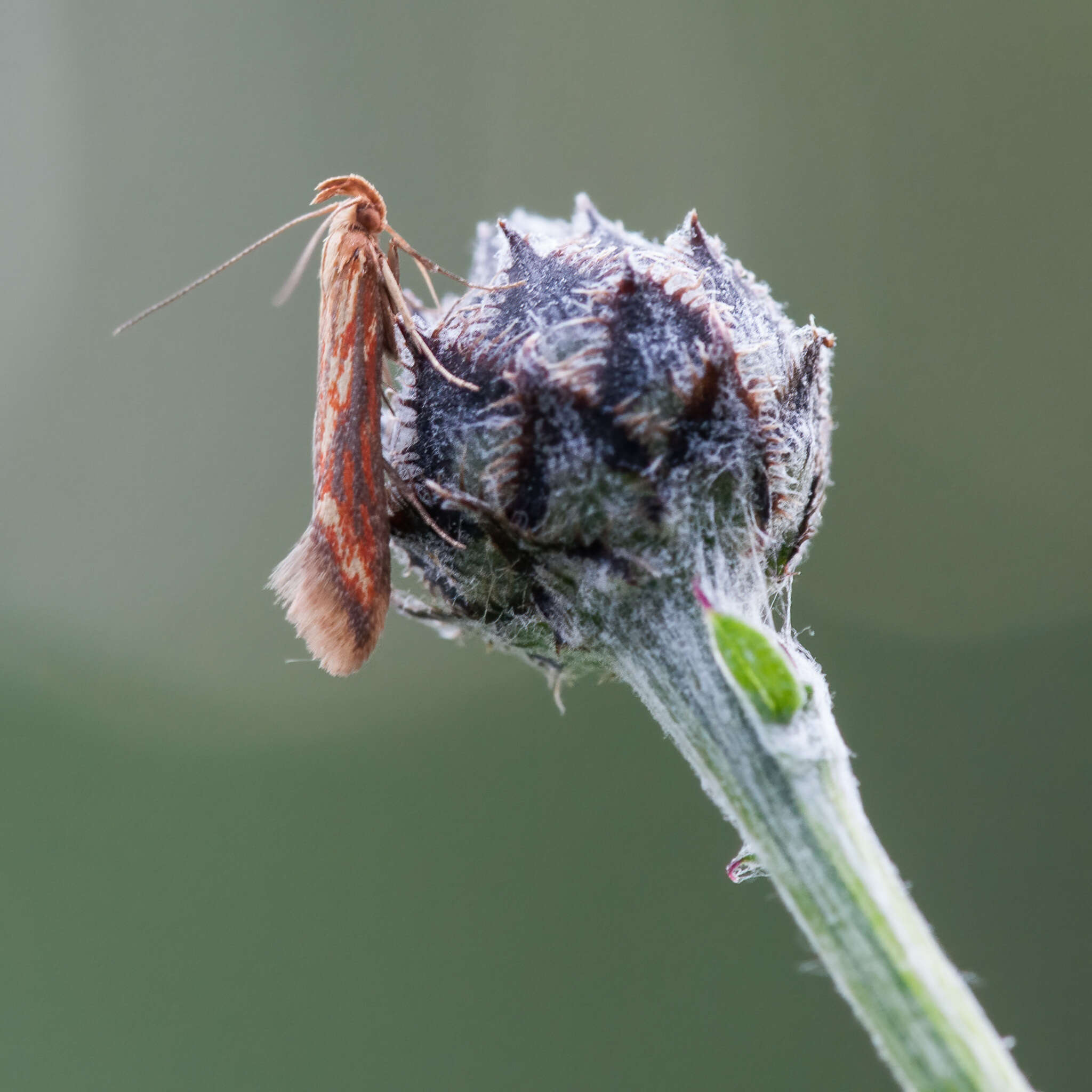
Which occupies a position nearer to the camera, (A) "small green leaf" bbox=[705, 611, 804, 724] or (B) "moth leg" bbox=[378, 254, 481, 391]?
(A) "small green leaf" bbox=[705, 611, 804, 724]

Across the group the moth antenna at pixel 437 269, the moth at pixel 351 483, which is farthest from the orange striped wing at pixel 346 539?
the moth antenna at pixel 437 269

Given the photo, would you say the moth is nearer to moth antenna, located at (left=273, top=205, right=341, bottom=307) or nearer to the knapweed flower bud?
the knapweed flower bud

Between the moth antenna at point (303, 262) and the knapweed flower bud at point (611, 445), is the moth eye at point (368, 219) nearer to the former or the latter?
the moth antenna at point (303, 262)

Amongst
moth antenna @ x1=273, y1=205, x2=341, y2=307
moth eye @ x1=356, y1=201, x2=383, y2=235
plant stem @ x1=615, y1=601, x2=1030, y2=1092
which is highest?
moth antenna @ x1=273, y1=205, x2=341, y2=307

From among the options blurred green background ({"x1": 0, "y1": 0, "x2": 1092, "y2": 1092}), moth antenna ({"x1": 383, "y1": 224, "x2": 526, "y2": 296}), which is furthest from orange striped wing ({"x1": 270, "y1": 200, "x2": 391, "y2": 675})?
blurred green background ({"x1": 0, "y1": 0, "x2": 1092, "y2": 1092})

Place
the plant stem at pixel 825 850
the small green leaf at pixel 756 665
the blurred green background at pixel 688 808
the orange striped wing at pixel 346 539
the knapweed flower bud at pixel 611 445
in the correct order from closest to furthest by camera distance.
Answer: the plant stem at pixel 825 850
the small green leaf at pixel 756 665
the knapweed flower bud at pixel 611 445
the orange striped wing at pixel 346 539
the blurred green background at pixel 688 808

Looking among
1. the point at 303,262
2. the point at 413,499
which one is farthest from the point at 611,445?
the point at 303,262

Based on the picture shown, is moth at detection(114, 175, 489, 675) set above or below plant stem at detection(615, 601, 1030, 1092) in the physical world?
above

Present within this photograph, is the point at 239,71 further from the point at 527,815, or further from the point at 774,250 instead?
the point at 527,815
